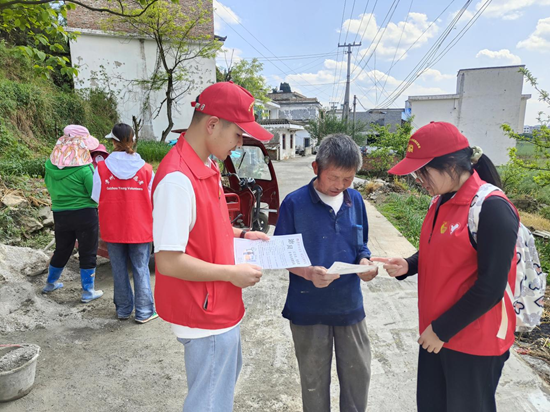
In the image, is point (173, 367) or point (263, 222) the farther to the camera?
point (263, 222)

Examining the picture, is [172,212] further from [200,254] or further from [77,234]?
[77,234]

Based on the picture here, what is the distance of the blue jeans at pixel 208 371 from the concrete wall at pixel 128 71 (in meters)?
17.0

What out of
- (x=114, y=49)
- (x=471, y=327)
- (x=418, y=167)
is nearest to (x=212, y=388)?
(x=471, y=327)

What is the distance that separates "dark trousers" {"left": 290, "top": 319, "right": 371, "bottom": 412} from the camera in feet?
5.92

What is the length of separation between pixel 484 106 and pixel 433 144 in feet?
94.7

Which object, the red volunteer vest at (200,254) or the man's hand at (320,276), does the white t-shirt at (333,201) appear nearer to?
the man's hand at (320,276)

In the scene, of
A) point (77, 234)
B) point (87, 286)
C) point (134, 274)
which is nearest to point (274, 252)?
point (134, 274)

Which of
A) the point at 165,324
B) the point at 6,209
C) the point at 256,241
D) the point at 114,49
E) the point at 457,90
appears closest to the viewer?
the point at 256,241

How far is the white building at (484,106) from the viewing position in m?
24.5

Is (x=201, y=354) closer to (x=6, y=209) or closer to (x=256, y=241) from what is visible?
(x=256, y=241)

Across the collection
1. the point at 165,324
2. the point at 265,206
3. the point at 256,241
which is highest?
the point at 256,241

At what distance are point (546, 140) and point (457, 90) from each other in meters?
22.8

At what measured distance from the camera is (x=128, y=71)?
16.6m

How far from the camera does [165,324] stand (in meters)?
3.37
